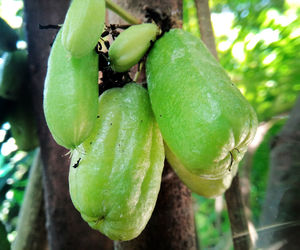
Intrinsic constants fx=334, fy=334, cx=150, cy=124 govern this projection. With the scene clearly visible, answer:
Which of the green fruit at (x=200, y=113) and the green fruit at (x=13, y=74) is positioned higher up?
the green fruit at (x=200, y=113)

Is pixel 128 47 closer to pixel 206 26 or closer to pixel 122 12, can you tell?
pixel 122 12

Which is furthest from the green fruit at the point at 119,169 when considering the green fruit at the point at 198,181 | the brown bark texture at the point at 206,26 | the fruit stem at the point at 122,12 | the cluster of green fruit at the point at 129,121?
the brown bark texture at the point at 206,26

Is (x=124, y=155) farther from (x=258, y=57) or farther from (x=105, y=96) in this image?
(x=258, y=57)

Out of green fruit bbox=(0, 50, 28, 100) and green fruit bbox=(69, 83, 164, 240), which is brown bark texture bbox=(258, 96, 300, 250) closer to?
green fruit bbox=(69, 83, 164, 240)

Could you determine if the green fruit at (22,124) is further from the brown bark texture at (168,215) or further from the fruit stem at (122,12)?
the fruit stem at (122,12)

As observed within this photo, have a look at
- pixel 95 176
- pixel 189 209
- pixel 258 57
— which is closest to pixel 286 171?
pixel 189 209

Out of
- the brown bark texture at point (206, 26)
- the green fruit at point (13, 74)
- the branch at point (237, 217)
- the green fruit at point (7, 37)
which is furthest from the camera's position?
the green fruit at point (7, 37)

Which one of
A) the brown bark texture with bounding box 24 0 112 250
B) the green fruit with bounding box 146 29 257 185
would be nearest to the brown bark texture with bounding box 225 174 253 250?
the green fruit with bounding box 146 29 257 185
